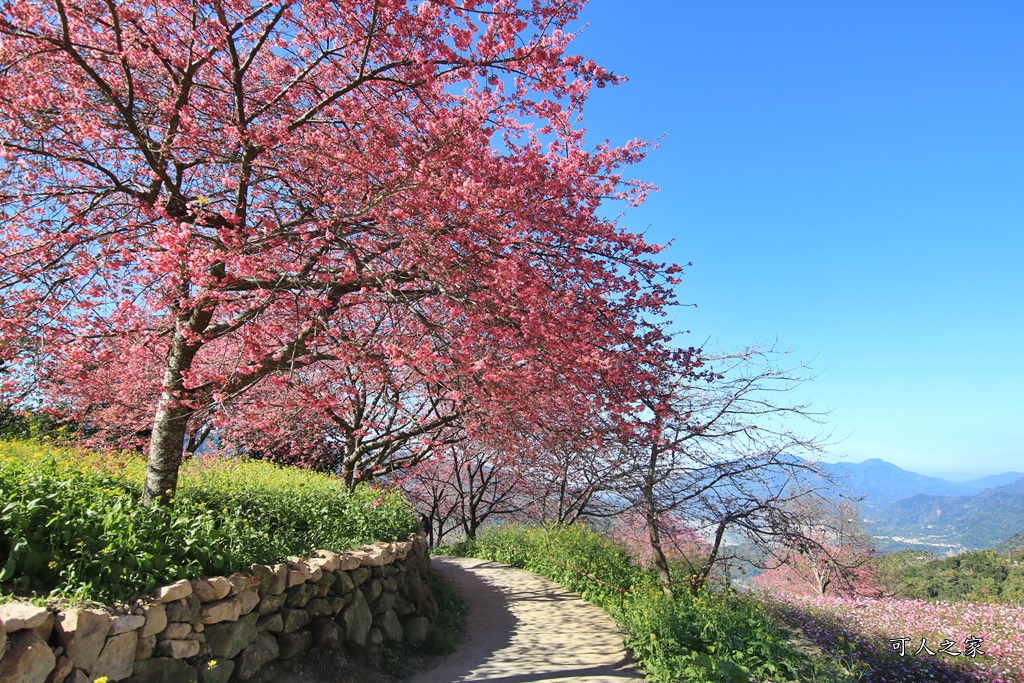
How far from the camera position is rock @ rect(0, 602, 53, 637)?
10.2ft

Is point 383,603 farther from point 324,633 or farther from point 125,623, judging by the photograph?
point 125,623

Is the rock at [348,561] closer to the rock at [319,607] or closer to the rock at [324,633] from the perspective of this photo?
the rock at [319,607]

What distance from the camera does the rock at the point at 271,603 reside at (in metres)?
4.96

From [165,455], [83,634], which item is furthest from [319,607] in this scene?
[83,634]

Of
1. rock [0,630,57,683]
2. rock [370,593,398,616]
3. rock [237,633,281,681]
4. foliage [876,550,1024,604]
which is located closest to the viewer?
rock [0,630,57,683]

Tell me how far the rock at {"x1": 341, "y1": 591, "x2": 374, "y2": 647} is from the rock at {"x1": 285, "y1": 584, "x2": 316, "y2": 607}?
2.12ft

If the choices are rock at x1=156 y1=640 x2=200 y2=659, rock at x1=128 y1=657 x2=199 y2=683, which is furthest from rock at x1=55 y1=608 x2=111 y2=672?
rock at x1=156 y1=640 x2=200 y2=659

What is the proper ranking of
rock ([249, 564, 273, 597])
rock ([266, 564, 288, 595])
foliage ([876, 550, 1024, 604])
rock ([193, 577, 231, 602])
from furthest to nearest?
foliage ([876, 550, 1024, 604]) → rock ([266, 564, 288, 595]) → rock ([249, 564, 273, 597]) → rock ([193, 577, 231, 602])

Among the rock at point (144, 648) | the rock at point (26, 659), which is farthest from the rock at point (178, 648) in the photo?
the rock at point (26, 659)

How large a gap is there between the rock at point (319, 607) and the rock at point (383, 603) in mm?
1000

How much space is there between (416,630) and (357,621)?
4.03 ft

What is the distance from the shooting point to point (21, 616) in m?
3.16

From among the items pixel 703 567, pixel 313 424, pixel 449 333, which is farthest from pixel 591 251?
pixel 313 424

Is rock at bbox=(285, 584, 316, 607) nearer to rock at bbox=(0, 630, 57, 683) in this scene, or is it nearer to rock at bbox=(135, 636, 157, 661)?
rock at bbox=(135, 636, 157, 661)
